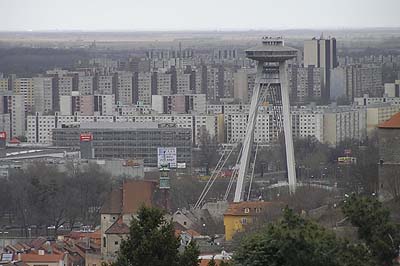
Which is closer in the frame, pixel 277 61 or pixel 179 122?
pixel 277 61

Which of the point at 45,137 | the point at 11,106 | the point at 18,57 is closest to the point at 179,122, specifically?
the point at 45,137

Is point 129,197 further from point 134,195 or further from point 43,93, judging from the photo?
point 43,93

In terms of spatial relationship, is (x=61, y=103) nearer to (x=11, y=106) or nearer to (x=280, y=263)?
(x=11, y=106)

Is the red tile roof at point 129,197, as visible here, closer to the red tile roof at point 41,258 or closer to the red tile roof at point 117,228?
the red tile roof at point 117,228

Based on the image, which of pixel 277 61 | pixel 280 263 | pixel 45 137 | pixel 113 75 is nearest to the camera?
pixel 280 263

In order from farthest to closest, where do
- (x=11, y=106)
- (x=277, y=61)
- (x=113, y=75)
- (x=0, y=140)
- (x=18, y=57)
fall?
1. (x=18, y=57)
2. (x=113, y=75)
3. (x=11, y=106)
4. (x=0, y=140)
5. (x=277, y=61)

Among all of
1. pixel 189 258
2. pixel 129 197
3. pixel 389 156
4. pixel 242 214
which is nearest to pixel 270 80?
pixel 242 214

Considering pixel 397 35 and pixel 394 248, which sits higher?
pixel 397 35
